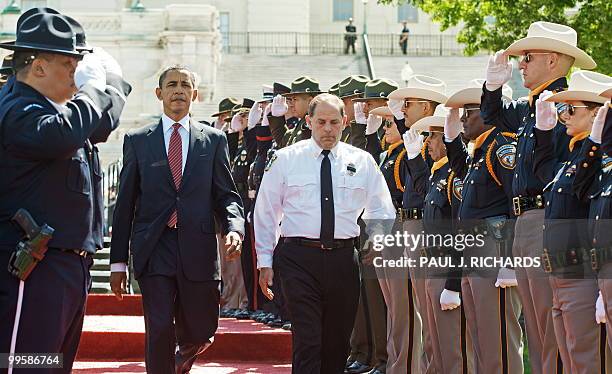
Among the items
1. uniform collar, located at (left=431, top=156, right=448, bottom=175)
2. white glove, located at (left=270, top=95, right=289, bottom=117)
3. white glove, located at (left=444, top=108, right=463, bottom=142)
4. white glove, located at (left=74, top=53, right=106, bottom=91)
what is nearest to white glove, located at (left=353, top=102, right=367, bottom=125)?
white glove, located at (left=270, top=95, right=289, bottom=117)

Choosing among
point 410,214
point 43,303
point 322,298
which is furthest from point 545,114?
point 43,303

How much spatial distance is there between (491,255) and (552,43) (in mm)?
1608

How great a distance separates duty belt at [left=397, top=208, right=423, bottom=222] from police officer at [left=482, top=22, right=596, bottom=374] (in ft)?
4.58

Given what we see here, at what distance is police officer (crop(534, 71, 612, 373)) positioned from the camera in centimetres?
776

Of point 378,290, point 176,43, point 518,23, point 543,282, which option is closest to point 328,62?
point 176,43

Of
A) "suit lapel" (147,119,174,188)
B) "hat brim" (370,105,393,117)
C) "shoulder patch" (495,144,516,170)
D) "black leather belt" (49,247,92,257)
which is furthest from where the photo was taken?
"hat brim" (370,105,393,117)

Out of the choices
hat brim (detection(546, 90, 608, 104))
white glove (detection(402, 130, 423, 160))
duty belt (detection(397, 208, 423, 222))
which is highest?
hat brim (detection(546, 90, 608, 104))

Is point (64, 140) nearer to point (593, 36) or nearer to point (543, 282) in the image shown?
point (543, 282)

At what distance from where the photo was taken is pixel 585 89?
8.08 m

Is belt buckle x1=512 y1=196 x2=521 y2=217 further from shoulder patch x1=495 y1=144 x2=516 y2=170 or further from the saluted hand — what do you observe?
the saluted hand

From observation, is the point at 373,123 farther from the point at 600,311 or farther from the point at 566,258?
the point at 600,311

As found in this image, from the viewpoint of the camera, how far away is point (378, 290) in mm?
11195

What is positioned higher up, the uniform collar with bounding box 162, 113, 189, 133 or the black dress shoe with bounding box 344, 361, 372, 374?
the uniform collar with bounding box 162, 113, 189, 133

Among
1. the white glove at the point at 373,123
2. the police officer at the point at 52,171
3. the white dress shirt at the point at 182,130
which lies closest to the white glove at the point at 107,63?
the police officer at the point at 52,171
